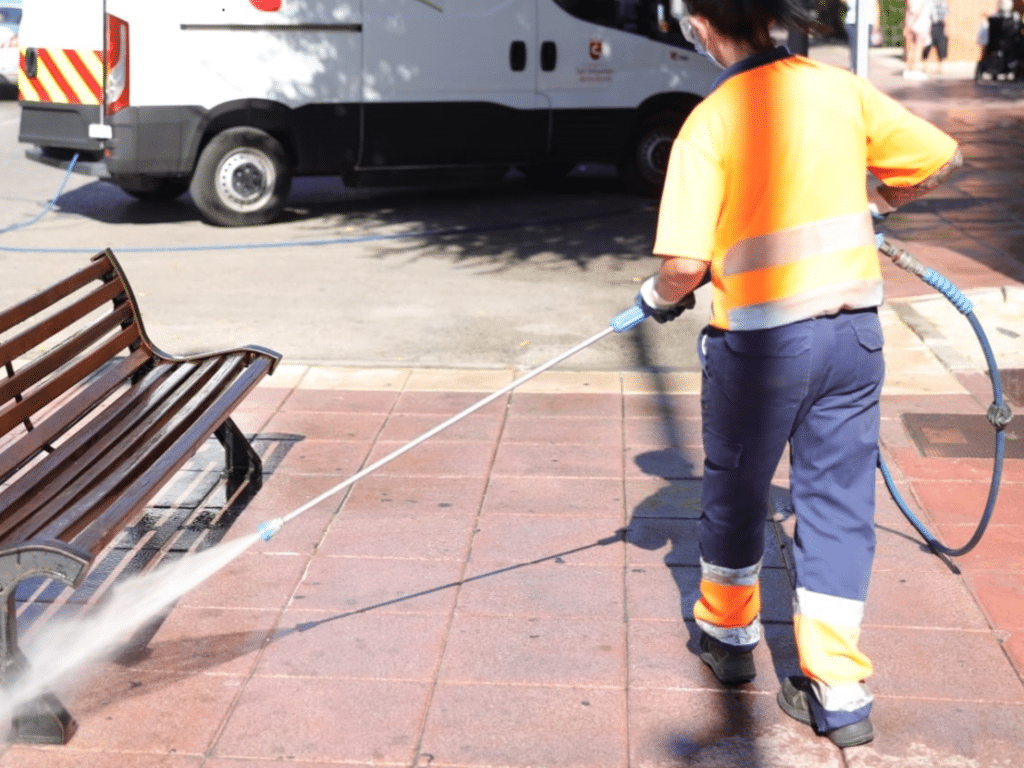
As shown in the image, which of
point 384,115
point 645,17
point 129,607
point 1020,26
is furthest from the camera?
point 1020,26

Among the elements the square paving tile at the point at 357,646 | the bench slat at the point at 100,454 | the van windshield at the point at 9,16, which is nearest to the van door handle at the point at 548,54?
the bench slat at the point at 100,454

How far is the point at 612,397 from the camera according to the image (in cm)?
655

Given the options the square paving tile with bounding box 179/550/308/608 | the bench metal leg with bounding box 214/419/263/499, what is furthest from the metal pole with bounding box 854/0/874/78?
the square paving tile with bounding box 179/550/308/608

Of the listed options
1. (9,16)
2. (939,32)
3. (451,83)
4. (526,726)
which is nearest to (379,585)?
(526,726)

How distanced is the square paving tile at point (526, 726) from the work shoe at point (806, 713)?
42 centimetres

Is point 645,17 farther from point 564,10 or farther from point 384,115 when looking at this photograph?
point 384,115

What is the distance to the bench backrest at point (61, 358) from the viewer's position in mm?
4340

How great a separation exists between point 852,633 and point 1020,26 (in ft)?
78.6

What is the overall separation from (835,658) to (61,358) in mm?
2628

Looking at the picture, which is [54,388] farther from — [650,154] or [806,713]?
[650,154]

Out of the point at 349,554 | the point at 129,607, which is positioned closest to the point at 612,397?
the point at 349,554

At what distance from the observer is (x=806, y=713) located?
3.70 metres

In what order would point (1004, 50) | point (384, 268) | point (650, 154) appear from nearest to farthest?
1. point (384, 268)
2. point (650, 154)
3. point (1004, 50)

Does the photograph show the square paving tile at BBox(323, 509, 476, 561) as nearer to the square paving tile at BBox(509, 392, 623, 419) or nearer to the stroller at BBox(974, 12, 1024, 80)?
the square paving tile at BBox(509, 392, 623, 419)
